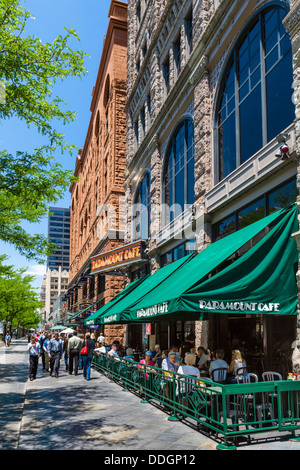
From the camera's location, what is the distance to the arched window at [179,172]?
55.9 ft

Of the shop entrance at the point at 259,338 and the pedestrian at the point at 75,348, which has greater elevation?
the shop entrance at the point at 259,338

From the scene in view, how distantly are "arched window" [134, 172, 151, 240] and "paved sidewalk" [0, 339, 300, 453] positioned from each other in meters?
11.2

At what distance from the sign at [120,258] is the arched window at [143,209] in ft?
3.40

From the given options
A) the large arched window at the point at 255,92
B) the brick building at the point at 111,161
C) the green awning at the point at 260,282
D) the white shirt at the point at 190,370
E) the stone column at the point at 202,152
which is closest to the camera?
the green awning at the point at 260,282

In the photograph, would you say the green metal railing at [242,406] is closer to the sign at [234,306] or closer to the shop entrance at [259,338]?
the sign at [234,306]

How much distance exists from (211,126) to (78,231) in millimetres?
45512

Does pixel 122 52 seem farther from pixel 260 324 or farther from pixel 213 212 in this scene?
pixel 260 324

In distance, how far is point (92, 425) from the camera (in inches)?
337

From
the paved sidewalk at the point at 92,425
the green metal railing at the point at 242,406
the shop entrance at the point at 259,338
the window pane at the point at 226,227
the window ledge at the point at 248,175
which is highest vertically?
the window ledge at the point at 248,175

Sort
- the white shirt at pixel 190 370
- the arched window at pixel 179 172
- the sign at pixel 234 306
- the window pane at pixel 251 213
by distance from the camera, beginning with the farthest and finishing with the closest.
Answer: the arched window at pixel 179 172 < the window pane at pixel 251 213 < the white shirt at pixel 190 370 < the sign at pixel 234 306

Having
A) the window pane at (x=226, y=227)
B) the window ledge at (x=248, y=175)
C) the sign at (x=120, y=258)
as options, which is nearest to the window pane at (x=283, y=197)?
the window ledge at (x=248, y=175)

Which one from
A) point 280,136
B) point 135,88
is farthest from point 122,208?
point 280,136

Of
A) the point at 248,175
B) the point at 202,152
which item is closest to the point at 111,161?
the point at 202,152

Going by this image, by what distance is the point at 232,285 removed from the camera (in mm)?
8422
